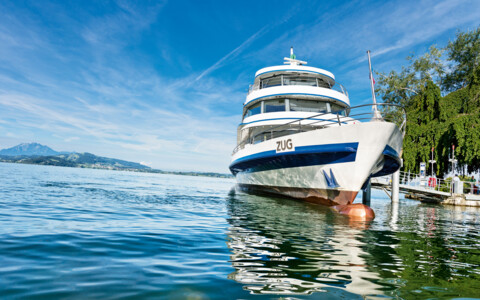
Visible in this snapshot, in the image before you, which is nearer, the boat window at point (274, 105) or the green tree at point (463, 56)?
the boat window at point (274, 105)

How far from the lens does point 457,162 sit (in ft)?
69.5

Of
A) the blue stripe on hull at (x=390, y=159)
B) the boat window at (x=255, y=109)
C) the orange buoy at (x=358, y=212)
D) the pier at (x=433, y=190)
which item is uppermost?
the boat window at (x=255, y=109)

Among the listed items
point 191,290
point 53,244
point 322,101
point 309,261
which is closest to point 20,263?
point 53,244

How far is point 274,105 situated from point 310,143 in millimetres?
5006

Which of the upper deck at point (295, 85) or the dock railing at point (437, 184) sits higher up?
the upper deck at point (295, 85)

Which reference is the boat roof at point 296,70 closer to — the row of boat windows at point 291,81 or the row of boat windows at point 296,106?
the row of boat windows at point 291,81

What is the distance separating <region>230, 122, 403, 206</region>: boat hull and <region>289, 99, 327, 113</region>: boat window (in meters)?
3.44

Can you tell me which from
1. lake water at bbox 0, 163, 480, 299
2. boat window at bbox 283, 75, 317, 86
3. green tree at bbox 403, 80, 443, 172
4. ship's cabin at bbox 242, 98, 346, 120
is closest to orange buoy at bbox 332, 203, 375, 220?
lake water at bbox 0, 163, 480, 299

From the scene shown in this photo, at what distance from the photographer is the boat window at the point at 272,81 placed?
15.0m

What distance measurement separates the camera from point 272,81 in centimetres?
1523

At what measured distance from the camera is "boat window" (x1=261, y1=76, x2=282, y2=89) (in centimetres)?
1498

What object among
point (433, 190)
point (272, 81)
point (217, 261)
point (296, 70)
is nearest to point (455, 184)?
point (433, 190)

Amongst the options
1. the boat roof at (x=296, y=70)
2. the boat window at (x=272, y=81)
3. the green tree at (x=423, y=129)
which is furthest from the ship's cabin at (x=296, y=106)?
the green tree at (x=423, y=129)

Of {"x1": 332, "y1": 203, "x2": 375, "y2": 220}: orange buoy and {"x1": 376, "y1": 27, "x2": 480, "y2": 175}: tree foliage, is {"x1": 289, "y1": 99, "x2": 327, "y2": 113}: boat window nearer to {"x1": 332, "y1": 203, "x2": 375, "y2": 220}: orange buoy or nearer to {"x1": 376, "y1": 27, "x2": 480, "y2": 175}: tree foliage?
{"x1": 332, "y1": 203, "x2": 375, "y2": 220}: orange buoy
